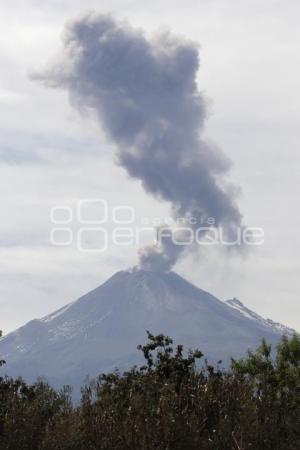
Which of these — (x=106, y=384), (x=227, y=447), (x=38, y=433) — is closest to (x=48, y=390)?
(x=106, y=384)

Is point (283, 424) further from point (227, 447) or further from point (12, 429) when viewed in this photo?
point (12, 429)

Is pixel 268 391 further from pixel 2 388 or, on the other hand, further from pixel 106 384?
pixel 2 388

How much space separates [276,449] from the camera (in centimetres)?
3819

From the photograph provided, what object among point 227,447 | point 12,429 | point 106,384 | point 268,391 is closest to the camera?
point 227,447

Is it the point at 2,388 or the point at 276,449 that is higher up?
the point at 2,388

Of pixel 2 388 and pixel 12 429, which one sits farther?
pixel 2 388

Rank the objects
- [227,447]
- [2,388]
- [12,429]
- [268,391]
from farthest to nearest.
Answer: [2,388] < [268,391] < [12,429] < [227,447]

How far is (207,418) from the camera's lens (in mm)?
39562

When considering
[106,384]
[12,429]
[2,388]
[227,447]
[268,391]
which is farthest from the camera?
[2,388]

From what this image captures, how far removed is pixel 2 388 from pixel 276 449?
17.9 metres

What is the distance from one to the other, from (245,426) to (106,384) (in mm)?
10521

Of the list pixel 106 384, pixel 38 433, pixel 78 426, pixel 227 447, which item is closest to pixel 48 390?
pixel 106 384

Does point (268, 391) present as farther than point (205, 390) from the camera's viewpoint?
Yes

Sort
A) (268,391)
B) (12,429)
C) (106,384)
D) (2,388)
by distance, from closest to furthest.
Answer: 1. (12,429)
2. (268,391)
3. (106,384)
4. (2,388)
